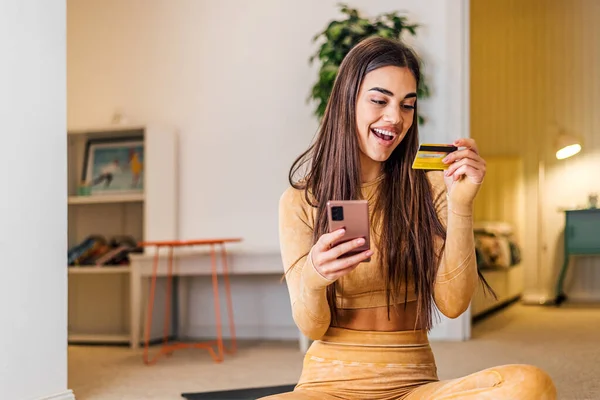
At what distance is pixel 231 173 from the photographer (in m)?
4.69

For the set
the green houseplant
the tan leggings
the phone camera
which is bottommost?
the tan leggings

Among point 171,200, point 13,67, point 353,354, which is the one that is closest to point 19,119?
point 13,67

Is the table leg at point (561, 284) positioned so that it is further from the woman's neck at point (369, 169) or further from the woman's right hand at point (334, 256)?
the woman's right hand at point (334, 256)

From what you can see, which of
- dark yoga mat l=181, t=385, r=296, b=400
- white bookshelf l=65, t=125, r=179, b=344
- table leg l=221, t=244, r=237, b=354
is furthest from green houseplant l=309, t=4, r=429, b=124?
dark yoga mat l=181, t=385, r=296, b=400

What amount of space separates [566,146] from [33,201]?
5.94 meters

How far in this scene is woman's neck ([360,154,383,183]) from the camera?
1.59 metres

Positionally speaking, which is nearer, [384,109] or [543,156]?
[384,109]

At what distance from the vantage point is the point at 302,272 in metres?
1.42

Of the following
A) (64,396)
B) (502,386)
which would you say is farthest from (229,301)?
(502,386)

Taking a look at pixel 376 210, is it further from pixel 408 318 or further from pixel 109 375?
pixel 109 375

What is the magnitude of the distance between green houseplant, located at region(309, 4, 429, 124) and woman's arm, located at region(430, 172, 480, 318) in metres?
2.67

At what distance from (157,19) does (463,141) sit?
384cm

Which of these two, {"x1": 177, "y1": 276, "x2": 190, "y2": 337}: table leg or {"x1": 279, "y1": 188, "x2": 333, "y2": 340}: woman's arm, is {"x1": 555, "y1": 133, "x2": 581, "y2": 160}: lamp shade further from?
{"x1": 279, "y1": 188, "x2": 333, "y2": 340}: woman's arm

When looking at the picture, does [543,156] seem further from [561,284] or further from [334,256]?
[334,256]
